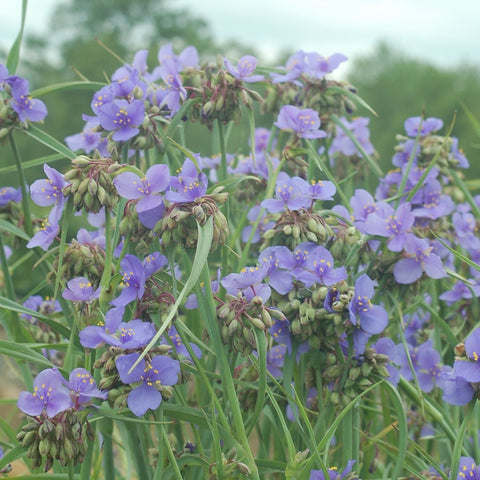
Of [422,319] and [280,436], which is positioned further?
[422,319]

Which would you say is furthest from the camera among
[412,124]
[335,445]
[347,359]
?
[412,124]

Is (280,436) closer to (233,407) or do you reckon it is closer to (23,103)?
(233,407)

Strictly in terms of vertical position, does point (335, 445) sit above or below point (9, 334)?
below

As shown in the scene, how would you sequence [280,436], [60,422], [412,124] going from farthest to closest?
[412,124]
[280,436]
[60,422]

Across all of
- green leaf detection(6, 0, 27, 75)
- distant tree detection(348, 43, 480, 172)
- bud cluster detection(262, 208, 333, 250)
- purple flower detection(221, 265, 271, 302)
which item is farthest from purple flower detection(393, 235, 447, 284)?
distant tree detection(348, 43, 480, 172)

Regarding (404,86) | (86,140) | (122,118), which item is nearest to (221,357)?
(122,118)

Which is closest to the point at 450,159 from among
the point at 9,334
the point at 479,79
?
the point at 9,334

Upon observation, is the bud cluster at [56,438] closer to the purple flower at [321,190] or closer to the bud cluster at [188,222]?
the bud cluster at [188,222]
